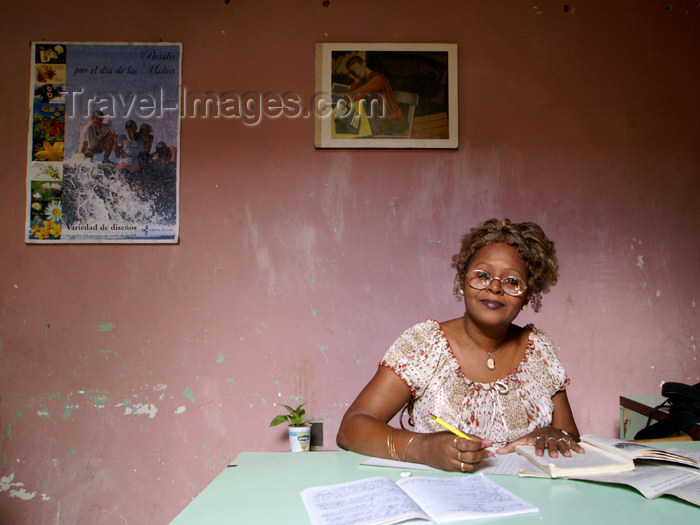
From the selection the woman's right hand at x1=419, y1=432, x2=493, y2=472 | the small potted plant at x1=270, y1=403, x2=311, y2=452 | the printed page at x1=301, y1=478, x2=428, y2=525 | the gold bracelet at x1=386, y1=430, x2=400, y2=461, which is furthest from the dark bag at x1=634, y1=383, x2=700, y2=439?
the small potted plant at x1=270, y1=403, x2=311, y2=452

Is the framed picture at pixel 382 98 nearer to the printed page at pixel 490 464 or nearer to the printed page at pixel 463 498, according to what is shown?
the printed page at pixel 490 464

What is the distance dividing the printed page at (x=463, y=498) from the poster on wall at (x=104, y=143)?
6.28ft

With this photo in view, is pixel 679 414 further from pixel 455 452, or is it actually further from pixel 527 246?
pixel 455 452

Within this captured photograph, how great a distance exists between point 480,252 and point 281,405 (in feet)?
4.40

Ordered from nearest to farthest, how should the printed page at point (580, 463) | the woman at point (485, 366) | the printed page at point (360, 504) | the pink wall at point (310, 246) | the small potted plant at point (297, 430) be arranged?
the printed page at point (360, 504)
the printed page at point (580, 463)
the woman at point (485, 366)
the small potted plant at point (297, 430)
the pink wall at point (310, 246)

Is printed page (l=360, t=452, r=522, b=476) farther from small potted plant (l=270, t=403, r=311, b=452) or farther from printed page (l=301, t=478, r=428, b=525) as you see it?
small potted plant (l=270, t=403, r=311, b=452)

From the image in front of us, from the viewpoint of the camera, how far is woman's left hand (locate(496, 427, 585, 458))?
133 cm

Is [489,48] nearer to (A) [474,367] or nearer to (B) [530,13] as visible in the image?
(B) [530,13]

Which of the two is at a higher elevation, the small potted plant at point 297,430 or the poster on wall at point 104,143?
the poster on wall at point 104,143

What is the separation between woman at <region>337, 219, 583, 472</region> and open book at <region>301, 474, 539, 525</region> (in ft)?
1.06

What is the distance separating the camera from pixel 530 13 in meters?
2.65

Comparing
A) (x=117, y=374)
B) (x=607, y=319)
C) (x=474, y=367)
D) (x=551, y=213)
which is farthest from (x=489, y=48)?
(x=117, y=374)

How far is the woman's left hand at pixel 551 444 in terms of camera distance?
133cm

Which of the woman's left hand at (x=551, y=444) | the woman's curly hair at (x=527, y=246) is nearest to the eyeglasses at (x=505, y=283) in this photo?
the woman's curly hair at (x=527, y=246)
